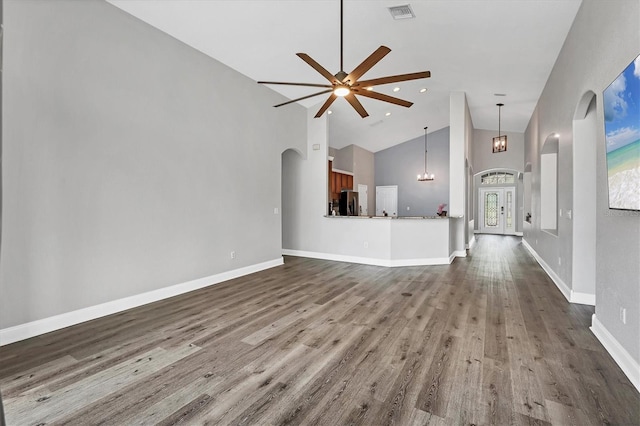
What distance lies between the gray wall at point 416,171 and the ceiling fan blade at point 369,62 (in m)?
8.22

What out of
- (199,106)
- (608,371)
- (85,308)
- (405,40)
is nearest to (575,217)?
(608,371)

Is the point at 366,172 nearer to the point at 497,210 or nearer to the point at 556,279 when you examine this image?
the point at 497,210

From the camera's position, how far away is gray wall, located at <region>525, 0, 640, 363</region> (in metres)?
2.43

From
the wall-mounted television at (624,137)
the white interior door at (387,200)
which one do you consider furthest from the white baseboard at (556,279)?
the white interior door at (387,200)

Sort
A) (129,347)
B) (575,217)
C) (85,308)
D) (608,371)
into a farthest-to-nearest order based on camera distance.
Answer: (575,217) → (85,308) → (129,347) → (608,371)

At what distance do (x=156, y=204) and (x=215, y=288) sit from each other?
1.39 meters

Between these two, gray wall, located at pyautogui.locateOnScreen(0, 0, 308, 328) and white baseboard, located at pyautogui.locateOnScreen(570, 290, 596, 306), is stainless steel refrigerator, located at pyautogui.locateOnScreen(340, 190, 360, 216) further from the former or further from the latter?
white baseboard, located at pyautogui.locateOnScreen(570, 290, 596, 306)

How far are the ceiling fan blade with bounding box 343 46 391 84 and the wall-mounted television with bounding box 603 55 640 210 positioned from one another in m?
1.76

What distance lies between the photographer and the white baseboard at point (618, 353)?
91.8 inches

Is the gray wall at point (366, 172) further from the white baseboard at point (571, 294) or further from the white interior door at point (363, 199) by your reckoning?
the white baseboard at point (571, 294)

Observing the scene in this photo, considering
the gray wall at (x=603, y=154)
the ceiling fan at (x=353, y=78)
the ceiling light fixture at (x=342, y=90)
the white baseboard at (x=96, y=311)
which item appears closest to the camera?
the gray wall at (x=603, y=154)

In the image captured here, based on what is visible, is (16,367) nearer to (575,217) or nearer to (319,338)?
(319,338)

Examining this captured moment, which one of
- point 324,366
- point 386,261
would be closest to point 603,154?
point 324,366

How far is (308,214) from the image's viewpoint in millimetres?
Result: 7398
